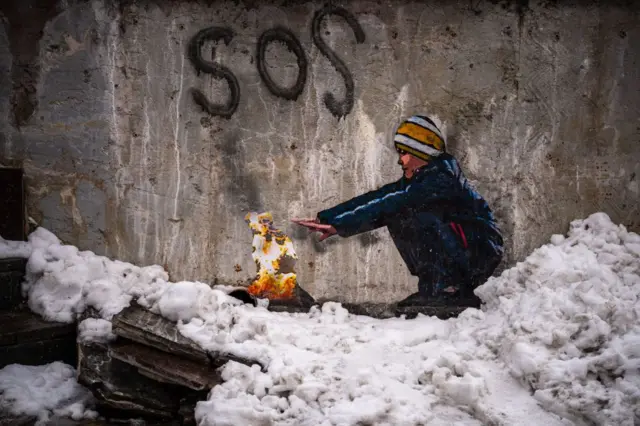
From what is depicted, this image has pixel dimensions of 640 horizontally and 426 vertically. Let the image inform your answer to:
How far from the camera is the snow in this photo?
361 cm

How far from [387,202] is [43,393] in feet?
9.77

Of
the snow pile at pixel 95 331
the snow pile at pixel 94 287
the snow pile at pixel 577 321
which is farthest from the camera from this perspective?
the snow pile at pixel 94 287

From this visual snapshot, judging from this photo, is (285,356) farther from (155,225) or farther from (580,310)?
(580,310)

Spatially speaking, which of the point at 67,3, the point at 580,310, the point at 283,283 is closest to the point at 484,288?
the point at 580,310

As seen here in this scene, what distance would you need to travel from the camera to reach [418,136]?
16.0 ft

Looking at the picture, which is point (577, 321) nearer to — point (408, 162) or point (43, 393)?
point (408, 162)

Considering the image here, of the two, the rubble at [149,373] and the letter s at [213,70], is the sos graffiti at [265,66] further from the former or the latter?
the rubble at [149,373]

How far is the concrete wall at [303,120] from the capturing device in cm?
481

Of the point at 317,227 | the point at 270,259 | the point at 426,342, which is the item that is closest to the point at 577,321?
the point at 426,342

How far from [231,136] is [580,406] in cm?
322

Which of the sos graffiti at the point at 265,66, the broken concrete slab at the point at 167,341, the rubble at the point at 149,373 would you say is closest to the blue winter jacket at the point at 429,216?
the sos graffiti at the point at 265,66

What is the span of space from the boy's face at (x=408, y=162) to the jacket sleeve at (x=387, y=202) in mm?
90

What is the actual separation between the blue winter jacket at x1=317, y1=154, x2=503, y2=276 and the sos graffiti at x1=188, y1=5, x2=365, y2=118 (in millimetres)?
851

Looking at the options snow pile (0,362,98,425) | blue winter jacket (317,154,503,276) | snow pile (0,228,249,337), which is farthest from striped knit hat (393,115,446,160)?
snow pile (0,362,98,425)
